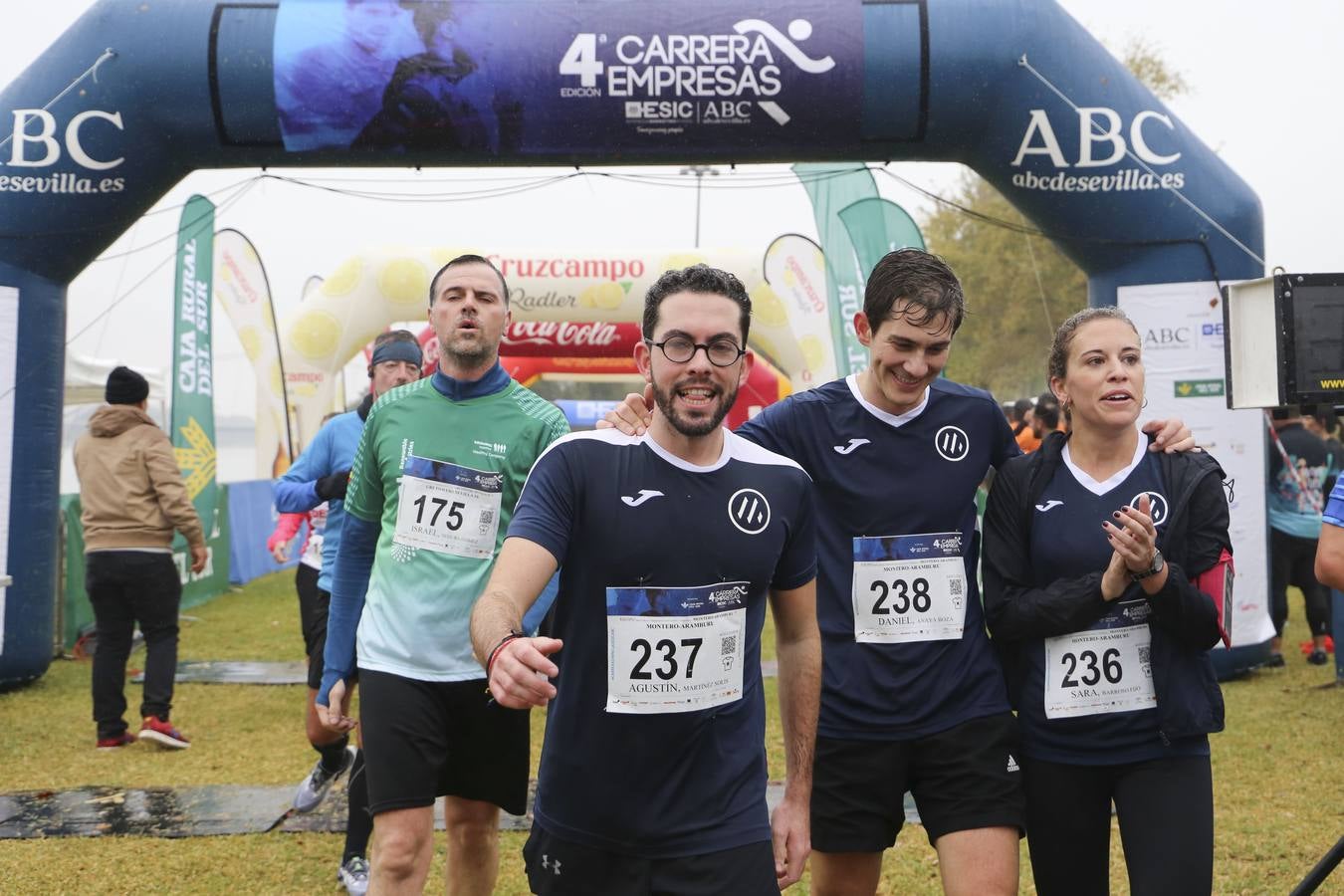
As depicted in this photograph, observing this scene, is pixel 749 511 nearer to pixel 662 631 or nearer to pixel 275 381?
pixel 662 631

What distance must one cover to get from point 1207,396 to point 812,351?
6627mm

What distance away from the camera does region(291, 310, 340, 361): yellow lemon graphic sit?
46.9 ft

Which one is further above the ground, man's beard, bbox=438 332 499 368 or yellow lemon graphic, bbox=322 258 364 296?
yellow lemon graphic, bbox=322 258 364 296

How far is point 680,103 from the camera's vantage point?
25.3 ft

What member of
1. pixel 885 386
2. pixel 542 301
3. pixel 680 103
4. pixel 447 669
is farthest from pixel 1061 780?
pixel 542 301

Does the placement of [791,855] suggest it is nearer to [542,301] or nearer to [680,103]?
[680,103]

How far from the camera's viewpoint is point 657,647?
2.38 meters

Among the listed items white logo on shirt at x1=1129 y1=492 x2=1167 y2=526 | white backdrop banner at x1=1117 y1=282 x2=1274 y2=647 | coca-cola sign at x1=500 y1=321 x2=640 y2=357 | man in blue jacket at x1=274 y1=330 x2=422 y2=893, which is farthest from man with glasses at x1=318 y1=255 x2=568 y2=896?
coca-cola sign at x1=500 y1=321 x2=640 y2=357

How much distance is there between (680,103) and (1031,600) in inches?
219

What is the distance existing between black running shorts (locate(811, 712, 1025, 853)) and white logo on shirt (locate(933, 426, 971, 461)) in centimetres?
65

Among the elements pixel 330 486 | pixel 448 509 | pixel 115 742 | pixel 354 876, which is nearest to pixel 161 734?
pixel 115 742

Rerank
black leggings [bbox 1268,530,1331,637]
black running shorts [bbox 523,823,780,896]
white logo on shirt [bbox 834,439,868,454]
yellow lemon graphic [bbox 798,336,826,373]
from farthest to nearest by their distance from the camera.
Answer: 1. yellow lemon graphic [bbox 798,336,826,373]
2. black leggings [bbox 1268,530,1331,637]
3. white logo on shirt [bbox 834,439,868,454]
4. black running shorts [bbox 523,823,780,896]

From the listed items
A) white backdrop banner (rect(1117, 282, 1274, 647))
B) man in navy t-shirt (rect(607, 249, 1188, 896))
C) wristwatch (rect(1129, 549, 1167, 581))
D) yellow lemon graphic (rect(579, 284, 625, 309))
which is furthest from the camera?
yellow lemon graphic (rect(579, 284, 625, 309))

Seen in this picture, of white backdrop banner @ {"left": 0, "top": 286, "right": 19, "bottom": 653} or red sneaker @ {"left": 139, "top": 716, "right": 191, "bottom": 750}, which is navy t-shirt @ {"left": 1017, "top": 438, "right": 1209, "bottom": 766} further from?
white backdrop banner @ {"left": 0, "top": 286, "right": 19, "bottom": 653}
